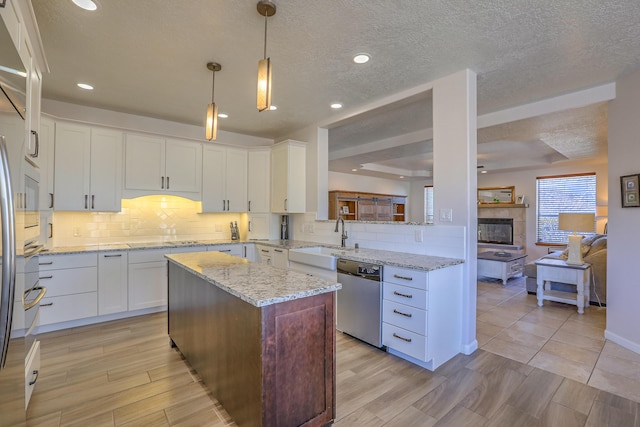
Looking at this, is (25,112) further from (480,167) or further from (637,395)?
(480,167)

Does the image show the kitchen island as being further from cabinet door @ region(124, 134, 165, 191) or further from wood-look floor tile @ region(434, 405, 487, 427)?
cabinet door @ region(124, 134, 165, 191)

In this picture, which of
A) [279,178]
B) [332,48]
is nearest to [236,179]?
[279,178]

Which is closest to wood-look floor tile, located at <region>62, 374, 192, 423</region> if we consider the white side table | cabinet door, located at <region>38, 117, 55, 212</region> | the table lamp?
cabinet door, located at <region>38, 117, 55, 212</region>

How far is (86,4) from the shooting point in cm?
196

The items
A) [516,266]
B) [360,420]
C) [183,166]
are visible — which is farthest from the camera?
[516,266]

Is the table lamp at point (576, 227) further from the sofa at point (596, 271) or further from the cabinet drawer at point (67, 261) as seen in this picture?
the cabinet drawer at point (67, 261)

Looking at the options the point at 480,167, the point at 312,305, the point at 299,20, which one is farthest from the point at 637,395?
the point at 480,167

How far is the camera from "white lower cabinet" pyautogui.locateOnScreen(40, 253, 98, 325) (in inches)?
126

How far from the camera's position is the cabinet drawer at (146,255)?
146 inches

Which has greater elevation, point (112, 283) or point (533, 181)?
point (533, 181)

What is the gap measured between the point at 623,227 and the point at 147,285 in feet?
17.2

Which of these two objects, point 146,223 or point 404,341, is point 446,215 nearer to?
point 404,341

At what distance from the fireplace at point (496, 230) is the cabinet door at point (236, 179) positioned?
6.79 meters

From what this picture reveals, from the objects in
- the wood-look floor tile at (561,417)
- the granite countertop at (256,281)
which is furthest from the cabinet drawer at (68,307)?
the wood-look floor tile at (561,417)
